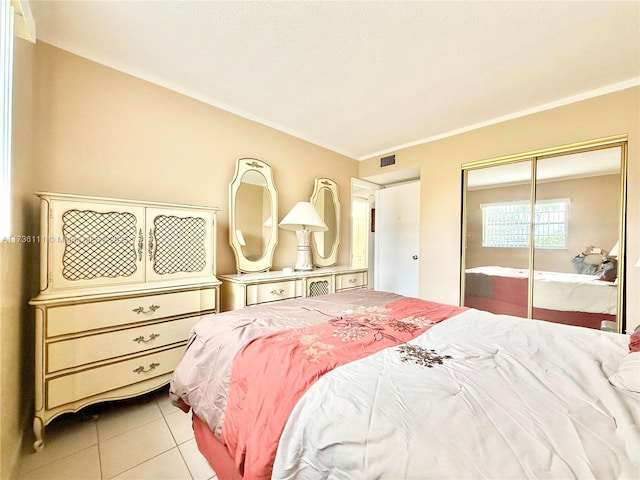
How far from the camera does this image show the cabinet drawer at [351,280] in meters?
3.01

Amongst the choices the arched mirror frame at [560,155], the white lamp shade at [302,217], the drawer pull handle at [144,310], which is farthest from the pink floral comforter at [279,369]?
the arched mirror frame at [560,155]

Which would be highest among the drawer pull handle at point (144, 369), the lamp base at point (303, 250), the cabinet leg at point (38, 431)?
the lamp base at point (303, 250)

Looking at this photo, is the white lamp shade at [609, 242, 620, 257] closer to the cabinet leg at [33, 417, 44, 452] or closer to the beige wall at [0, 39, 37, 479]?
the beige wall at [0, 39, 37, 479]

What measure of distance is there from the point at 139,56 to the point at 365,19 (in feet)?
5.38

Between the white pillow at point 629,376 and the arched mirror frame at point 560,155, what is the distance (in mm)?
1977

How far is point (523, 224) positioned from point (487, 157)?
816mm

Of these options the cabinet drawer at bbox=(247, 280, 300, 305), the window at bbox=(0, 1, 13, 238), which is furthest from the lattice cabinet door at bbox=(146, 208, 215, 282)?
the window at bbox=(0, 1, 13, 238)

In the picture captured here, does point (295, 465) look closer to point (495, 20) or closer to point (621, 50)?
point (495, 20)

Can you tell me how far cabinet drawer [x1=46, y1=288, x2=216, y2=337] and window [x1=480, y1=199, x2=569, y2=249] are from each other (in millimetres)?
3000

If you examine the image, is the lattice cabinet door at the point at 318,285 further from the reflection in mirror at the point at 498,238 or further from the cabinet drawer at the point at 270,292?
the reflection in mirror at the point at 498,238

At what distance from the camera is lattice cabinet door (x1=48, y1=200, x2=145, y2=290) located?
4.91 ft

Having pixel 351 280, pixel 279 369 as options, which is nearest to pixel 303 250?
pixel 351 280

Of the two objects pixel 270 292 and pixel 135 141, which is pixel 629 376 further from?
pixel 135 141

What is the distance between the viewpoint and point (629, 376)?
0.79 m
